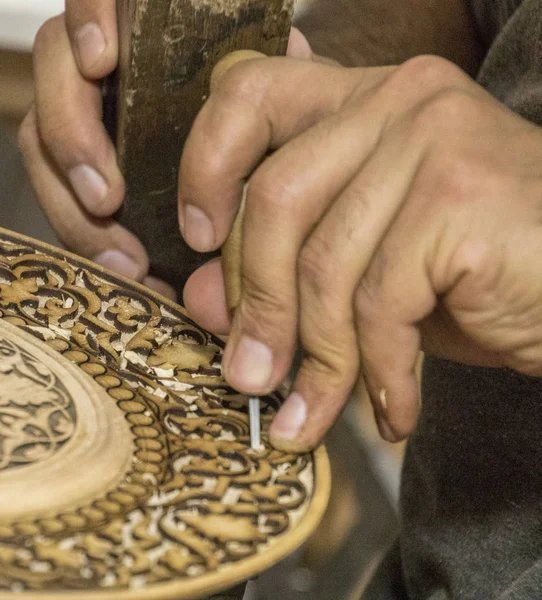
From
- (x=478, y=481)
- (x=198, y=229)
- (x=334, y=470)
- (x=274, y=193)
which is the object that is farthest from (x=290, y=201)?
(x=334, y=470)

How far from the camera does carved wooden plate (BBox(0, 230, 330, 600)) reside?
1.67 feet

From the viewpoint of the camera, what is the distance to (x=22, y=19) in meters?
2.27

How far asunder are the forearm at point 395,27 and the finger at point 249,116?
2.44 ft

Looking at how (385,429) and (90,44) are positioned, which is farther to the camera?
(90,44)

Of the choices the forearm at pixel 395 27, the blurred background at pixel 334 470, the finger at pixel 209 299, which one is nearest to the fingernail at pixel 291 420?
the finger at pixel 209 299

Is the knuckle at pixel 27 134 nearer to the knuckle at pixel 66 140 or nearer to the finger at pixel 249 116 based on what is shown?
the knuckle at pixel 66 140

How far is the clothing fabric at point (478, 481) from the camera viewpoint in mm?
859

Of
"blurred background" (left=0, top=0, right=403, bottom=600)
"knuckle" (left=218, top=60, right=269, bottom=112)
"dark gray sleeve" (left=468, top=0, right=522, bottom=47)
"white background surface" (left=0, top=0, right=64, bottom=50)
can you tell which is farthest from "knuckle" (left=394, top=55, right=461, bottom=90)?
"white background surface" (left=0, top=0, right=64, bottom=50)

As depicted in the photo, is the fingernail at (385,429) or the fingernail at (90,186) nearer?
the fingernail at (385,429)

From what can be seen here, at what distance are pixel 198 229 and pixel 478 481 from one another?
47 centimetres

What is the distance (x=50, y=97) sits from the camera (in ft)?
3.01

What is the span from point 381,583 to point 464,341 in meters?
0.52

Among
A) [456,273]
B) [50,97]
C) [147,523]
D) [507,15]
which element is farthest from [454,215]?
[507,15]

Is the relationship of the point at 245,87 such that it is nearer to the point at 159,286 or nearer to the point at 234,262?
the point at 234,262
